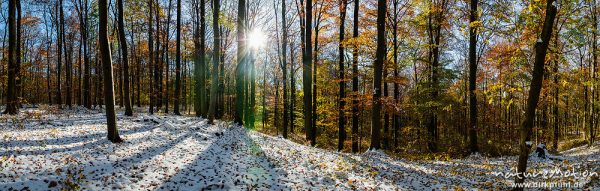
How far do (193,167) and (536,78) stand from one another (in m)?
8.41

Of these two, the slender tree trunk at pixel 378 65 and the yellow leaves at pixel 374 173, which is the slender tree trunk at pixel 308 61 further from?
the yellow leaves at pixel 374 173

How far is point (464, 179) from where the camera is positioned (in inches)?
411

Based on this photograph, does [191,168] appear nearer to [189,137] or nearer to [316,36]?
[189,137]

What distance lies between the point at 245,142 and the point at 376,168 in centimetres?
552

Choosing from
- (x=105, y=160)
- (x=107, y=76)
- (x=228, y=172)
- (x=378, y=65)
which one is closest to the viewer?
(x=105, y=160)

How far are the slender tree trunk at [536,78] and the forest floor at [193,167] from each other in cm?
171

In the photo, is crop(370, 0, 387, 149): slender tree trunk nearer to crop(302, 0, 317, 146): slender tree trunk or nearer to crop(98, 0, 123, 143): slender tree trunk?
crop(302, 0, 317, 146): slender tree trunk

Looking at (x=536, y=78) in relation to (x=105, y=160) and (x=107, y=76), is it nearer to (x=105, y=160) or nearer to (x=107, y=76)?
(x=105, y=160)

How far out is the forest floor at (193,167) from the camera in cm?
734

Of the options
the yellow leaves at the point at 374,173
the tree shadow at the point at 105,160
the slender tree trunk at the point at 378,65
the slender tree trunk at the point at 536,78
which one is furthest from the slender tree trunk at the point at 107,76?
the slender tree trunk at the point at 536,78

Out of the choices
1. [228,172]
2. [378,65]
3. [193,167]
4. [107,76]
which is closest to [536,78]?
[228,172]

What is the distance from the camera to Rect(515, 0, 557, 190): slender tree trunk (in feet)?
23.6

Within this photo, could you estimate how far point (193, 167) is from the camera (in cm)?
902

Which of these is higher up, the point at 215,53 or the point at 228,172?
the point at 215,53
